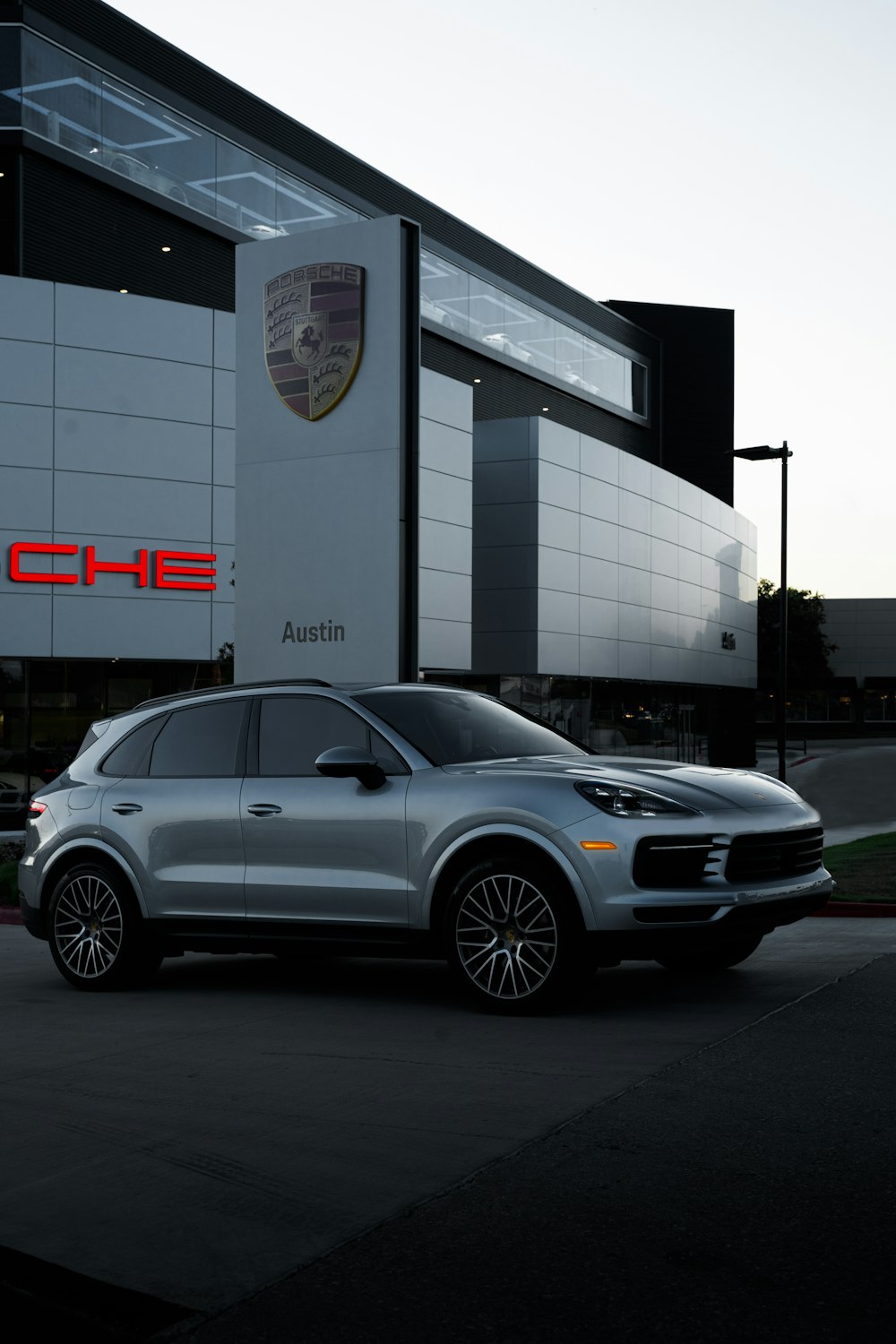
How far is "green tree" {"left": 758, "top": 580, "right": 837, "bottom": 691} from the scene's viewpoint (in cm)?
8488

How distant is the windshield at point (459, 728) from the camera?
27.0 feet

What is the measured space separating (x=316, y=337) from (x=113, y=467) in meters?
15.5

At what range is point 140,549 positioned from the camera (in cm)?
2967

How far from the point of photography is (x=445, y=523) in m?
35.8

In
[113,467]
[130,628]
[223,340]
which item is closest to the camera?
[113,467]

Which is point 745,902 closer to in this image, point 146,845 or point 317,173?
point 146,845

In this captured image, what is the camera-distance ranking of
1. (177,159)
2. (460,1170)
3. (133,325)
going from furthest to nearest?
(177,159)
(133,325)
(460,1170)

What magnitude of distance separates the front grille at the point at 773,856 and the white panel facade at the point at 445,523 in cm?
2627

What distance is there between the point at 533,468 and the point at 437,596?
6033mm

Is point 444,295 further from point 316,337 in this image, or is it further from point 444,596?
point 316,337

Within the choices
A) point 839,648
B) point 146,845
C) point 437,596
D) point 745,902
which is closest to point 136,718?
point 146,845

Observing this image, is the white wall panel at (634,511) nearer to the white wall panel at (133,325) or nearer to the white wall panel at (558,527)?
the white wall panel at (558,527)

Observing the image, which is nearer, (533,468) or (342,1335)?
(342,1335)

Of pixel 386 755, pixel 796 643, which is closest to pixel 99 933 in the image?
pixel 386 755
